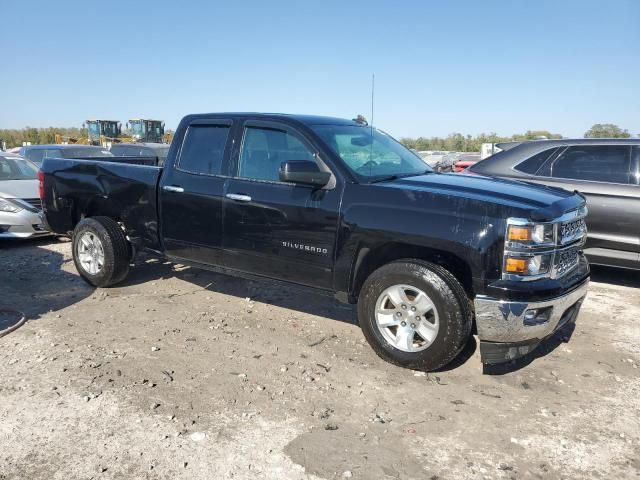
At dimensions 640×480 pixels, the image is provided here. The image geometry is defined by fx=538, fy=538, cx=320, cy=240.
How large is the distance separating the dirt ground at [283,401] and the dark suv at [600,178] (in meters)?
0.88

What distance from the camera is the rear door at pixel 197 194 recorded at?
4965 millimetres

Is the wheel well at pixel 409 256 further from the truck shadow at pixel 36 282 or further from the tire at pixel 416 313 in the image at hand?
the truck shadow at pixel 36 282

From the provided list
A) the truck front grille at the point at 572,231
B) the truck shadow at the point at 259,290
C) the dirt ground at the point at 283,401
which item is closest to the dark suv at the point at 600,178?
the dirt ground at the point at 283,401

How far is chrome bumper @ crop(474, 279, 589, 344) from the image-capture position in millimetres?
3586

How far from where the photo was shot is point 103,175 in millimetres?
5855

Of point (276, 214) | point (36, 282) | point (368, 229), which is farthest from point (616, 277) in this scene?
point (36, 282)

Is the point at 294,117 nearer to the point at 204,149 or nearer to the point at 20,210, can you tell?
the point at 204,149

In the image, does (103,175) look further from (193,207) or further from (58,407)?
(58,407)

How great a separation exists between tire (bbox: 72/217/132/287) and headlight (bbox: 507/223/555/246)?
13.4ft

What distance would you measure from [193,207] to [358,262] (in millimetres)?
1799

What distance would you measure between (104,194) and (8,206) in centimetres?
328

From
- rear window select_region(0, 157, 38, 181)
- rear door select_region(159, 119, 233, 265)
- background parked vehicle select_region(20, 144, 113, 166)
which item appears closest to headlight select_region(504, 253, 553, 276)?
rear door select_region(159, 119, 233, 265)

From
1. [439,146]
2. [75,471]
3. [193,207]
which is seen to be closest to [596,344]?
[193,207]

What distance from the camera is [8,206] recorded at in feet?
26.8
